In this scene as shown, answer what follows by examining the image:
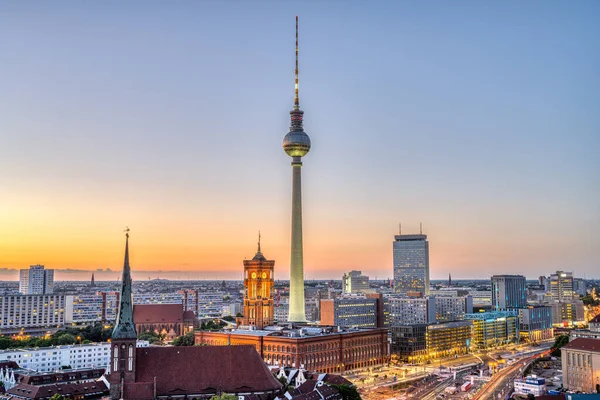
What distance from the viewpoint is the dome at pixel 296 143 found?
620 ft

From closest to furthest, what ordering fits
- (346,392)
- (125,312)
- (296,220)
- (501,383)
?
(125,312) < (346,392) < (501,383) < (296,220)

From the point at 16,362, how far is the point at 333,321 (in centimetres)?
9605

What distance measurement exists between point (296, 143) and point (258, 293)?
158 ft

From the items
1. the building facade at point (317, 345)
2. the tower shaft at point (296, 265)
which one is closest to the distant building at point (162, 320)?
the tower shaft at point (296, 265)

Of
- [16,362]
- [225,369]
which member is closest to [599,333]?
[225,369]

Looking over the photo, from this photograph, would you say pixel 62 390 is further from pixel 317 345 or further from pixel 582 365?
→ pixel 582 365

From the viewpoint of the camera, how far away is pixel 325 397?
80.8 meters

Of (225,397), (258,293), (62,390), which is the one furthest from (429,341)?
(225,397)

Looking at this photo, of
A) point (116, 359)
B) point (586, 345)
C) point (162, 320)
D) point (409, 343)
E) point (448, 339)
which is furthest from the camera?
point (162, 320)

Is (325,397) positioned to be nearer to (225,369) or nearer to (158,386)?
(225,369)

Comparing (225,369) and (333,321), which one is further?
(333,321)

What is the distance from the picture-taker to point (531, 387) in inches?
4016

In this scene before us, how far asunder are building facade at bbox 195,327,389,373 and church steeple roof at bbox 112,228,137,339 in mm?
51153

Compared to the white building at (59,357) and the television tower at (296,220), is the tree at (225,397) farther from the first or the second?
the television tower at (296,220)
